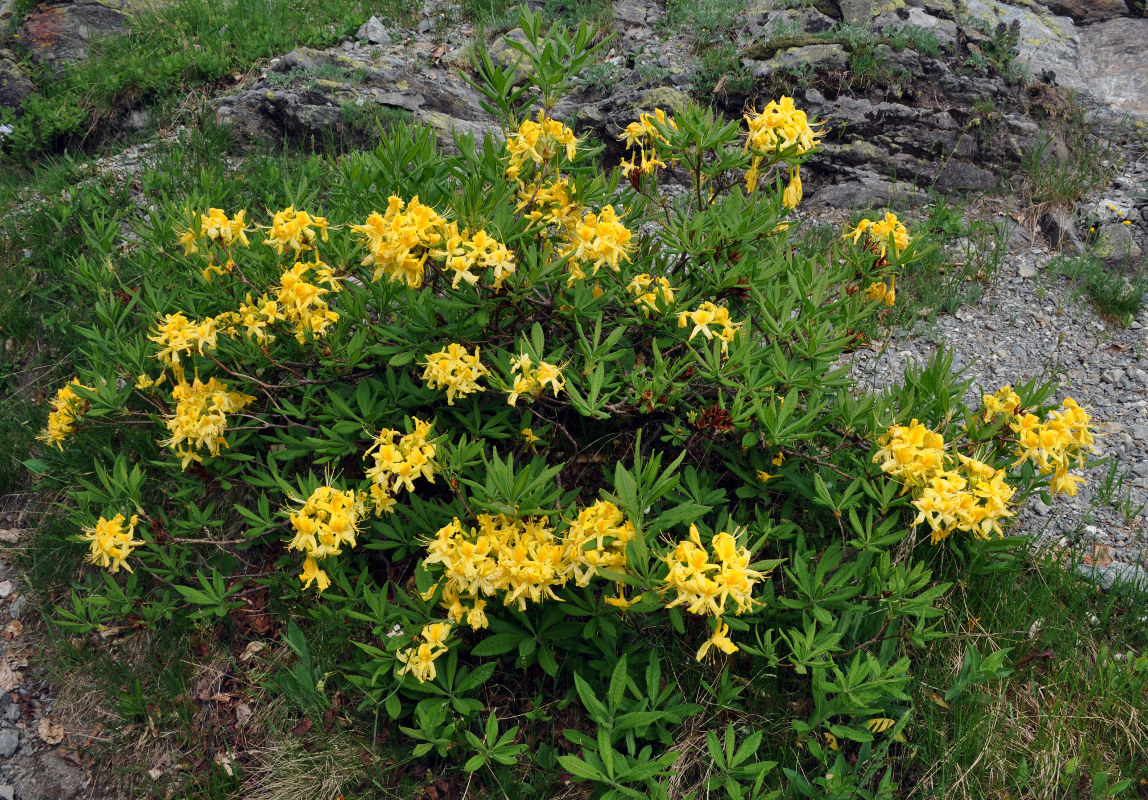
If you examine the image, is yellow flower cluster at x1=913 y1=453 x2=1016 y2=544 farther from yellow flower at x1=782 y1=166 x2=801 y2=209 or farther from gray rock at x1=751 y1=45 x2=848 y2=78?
gray rock at x1=751 y1=45 x2=848 y2=78

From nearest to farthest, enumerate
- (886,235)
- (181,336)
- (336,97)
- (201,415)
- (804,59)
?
1. (181,336)
2. (201,415)
3. (886,235)
4. (804,59)
5. (336,97)

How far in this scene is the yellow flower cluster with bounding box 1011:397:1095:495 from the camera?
7.25 feet

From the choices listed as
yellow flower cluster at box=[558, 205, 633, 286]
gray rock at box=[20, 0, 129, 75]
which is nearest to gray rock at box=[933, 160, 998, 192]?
yellow flower cluster at box=[558, 205, 633, 286]

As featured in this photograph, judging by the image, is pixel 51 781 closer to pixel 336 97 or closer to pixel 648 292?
pixel 648 292

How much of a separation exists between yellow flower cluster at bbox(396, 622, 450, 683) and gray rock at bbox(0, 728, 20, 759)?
1.70 metres

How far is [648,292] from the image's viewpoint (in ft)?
8.55

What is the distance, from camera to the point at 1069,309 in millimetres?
4113

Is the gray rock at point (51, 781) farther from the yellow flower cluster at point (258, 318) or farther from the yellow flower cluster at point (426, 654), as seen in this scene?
the yellow flower cluster at point (258, 318)

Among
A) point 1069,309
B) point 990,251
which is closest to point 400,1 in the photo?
point 990,251

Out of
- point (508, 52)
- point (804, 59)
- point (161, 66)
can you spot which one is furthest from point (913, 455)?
point (161, 66)

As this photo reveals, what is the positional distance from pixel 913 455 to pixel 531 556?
1.12 metres

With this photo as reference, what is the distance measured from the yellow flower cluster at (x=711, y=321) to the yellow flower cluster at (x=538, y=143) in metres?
0.67

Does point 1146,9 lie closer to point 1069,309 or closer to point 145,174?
point 1069,309

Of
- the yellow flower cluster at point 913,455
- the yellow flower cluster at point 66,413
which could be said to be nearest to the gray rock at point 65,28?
the yellow flower cluster at point 66,413
